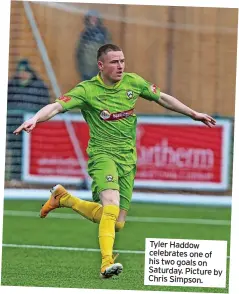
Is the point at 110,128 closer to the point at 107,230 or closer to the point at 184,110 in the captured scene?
the point at 184,110

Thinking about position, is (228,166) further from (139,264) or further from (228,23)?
(139,264)

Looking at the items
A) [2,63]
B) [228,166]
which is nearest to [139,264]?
[2,63]

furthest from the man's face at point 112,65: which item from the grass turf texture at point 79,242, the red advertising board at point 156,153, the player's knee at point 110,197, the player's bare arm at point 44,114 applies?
the red advertising board at point 156,153

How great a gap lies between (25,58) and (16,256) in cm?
323

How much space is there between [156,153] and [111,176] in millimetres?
3877

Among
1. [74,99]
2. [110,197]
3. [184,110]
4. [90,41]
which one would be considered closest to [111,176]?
[110,197]

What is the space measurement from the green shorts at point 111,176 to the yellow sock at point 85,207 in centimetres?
6

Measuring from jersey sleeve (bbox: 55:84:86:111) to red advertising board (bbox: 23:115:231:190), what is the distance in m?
2.91

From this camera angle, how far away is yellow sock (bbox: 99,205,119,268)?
732 cm

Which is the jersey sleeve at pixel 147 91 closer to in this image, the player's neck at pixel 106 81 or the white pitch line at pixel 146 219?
the player's neck at pixel 106 81

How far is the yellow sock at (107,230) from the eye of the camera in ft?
24.0

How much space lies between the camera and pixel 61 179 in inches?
411

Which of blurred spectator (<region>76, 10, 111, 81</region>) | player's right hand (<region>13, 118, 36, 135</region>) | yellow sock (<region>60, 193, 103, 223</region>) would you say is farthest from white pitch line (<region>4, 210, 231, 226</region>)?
player's right hand (<region>13, 118, 36, 135</region>)

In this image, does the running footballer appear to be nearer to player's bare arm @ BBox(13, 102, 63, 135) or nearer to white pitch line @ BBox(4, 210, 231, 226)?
player's bare arm @ BBox(13, 102, 63, 135)
